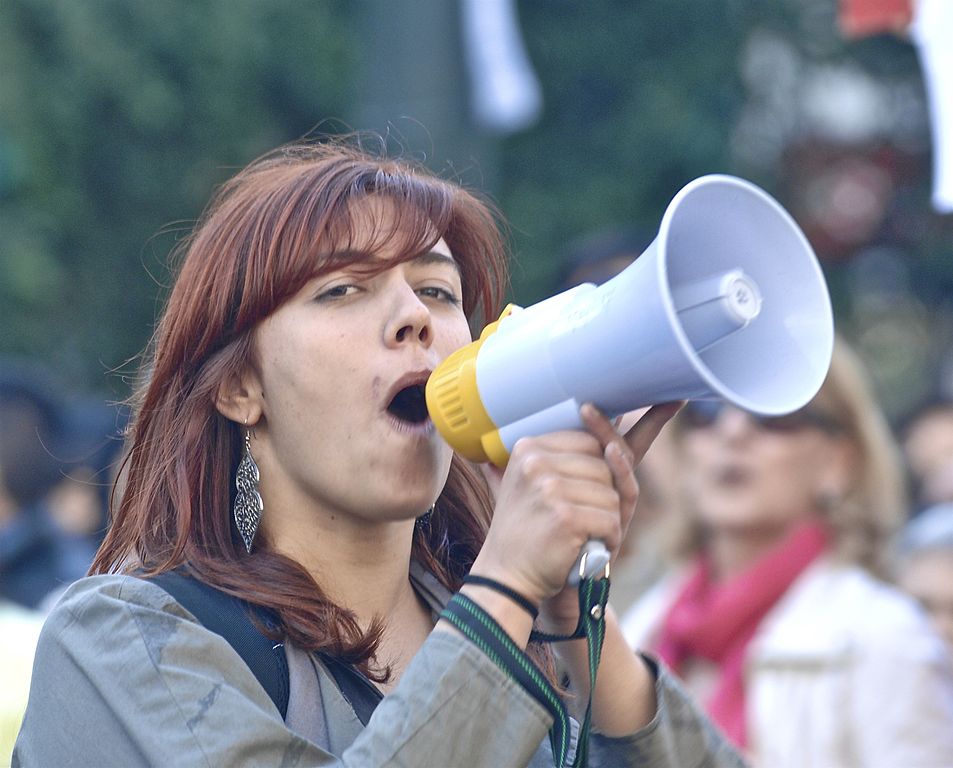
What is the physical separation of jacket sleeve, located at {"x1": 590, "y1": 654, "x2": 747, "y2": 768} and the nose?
0.55 metres

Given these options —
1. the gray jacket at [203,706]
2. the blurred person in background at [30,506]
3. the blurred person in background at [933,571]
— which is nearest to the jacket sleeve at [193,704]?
the gray jacket at [203,706]

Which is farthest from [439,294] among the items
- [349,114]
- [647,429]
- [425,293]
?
[349,114]

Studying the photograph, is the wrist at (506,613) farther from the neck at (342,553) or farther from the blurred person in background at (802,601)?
the blurred person in background at (802,601)

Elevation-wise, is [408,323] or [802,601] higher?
[408,323]

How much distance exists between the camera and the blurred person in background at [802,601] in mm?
3285

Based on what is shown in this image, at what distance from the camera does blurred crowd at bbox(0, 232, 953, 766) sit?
Answer: 333cm

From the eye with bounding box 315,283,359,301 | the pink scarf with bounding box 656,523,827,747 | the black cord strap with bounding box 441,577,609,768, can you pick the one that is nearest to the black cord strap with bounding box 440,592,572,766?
the black cord strap with bounding box 441,577,609,768

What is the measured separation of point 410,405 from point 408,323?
0.37ft

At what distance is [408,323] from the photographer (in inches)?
78.8

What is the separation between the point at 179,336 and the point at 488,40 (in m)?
4.74

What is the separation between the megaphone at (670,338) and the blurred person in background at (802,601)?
1612mm

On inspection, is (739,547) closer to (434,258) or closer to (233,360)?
(434,258)

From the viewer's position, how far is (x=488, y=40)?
21.6 ft

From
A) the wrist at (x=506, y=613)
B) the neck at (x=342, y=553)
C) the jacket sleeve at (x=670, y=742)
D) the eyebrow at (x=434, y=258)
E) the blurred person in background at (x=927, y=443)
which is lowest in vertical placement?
the blurred person in background at (x=927, y=443)
